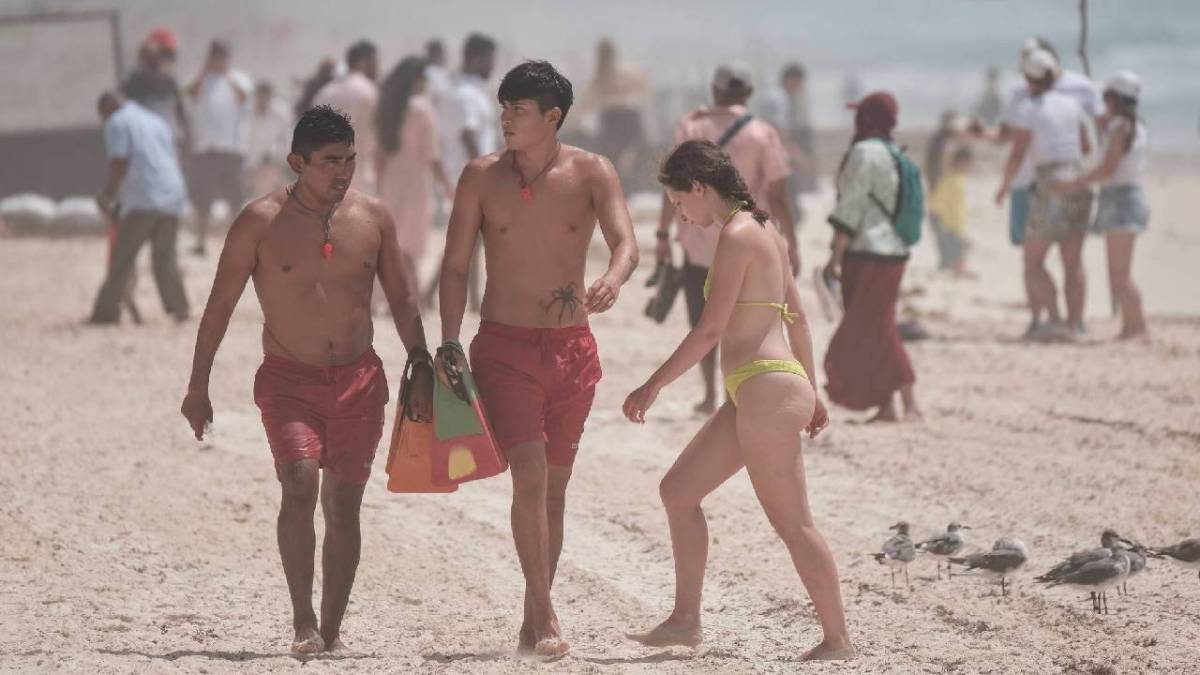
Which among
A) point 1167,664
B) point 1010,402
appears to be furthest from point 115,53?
point 1167,664

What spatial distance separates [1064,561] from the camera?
22.9ft

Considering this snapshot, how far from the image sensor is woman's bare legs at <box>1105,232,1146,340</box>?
13.8m

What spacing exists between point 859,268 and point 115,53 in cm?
1462

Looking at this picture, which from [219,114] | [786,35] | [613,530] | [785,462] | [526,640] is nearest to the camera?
[785,462]

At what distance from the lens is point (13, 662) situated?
5.98 metres

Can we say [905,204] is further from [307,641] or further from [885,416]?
[307,641]

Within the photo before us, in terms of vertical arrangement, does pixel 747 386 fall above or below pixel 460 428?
above

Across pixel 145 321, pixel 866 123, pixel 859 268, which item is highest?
pixel 866 123

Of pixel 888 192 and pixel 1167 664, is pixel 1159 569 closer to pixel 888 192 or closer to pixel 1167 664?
pixel 1167 664

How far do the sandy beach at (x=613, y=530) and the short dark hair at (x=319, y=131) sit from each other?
155cm

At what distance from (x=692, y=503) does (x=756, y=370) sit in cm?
45

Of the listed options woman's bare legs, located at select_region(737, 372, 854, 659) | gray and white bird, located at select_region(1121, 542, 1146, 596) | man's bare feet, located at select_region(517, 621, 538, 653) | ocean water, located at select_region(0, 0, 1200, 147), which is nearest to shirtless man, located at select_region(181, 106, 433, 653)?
man's bare feet, located at select_region(517, 621, 538, 653)

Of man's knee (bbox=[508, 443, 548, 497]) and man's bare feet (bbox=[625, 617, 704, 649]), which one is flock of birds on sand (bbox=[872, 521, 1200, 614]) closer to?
man's bare feet (bbox=[625, 617, 704, 649])

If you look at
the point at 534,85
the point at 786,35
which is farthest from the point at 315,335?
the point at 786,35
